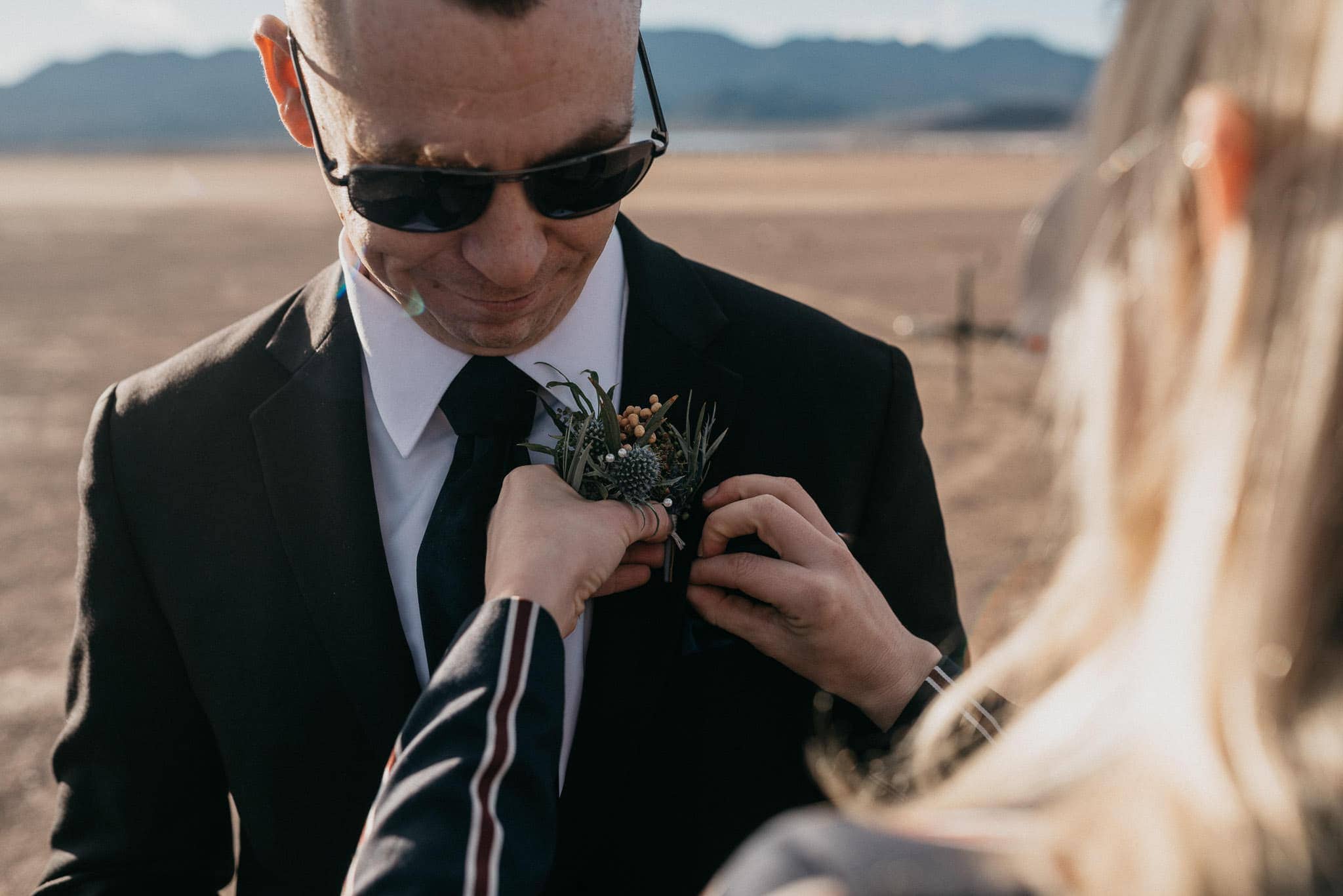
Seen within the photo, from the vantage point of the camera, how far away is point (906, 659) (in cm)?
184

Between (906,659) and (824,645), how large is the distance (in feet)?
0.54

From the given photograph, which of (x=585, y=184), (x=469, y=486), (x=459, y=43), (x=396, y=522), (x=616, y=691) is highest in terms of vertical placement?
(x=459, y=43)

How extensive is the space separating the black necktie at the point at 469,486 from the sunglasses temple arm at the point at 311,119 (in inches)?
18.2

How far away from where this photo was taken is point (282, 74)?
2.17 m

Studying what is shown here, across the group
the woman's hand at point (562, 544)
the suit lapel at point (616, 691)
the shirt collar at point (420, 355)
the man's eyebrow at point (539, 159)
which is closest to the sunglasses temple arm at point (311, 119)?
the man's eyebrow at point (539, 159)

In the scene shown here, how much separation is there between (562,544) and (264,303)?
54.5ft

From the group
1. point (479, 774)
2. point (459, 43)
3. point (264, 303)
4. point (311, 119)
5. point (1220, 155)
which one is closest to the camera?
point (1220, 155)

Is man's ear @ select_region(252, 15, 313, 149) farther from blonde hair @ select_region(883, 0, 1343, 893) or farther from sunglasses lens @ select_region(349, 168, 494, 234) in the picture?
blonde hair @ select_region(883, 0, 1343, 893)

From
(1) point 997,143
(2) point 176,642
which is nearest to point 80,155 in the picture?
(1) point 997,143

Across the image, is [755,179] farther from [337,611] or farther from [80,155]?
[80,155]

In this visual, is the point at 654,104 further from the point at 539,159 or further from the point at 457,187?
the point at 457,187

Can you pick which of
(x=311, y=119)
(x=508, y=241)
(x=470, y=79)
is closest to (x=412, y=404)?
(x=508, y=241)

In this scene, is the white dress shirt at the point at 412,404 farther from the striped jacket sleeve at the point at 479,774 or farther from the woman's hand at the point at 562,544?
the striped jacket sleeve at the point at 479,774

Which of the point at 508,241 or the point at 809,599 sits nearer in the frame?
the point at 809,599
